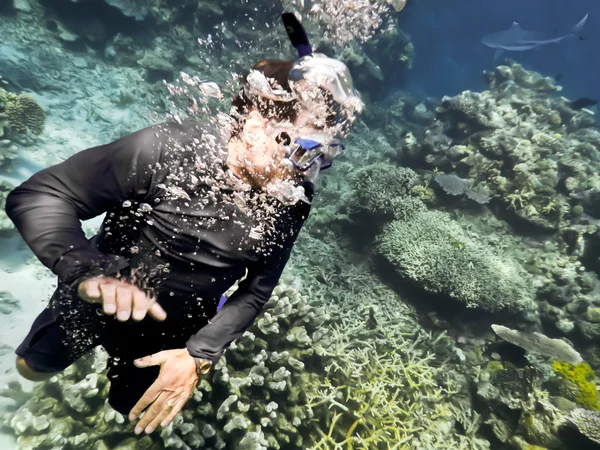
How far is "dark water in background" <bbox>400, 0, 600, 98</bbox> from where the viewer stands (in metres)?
49.0

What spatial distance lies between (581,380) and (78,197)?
6787 millimetres

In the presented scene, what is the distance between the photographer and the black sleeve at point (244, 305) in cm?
182

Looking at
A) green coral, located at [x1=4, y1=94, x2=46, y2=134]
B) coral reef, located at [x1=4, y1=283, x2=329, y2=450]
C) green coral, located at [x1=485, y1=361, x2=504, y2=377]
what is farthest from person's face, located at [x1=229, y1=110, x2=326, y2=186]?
green coral, located at [x1=4, y1=94, x2=46, y2=134]

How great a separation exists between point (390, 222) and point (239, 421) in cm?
513

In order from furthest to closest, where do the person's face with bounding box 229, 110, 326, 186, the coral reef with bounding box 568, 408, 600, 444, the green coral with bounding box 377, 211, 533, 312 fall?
the green coral with bounding box 377, 211, 533, 312, the coral reef with bounding box 568, 408, 600, 444, the person's face with bounding box 229, 110, 326, 186

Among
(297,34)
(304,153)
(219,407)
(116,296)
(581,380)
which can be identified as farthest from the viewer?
(581,380)


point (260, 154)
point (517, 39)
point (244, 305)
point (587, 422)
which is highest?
point (517, 39)

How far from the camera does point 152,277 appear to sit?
1.71 metres

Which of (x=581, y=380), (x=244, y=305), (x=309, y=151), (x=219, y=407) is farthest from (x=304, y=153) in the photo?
(x=581, y=380)

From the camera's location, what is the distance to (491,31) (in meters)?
52.2

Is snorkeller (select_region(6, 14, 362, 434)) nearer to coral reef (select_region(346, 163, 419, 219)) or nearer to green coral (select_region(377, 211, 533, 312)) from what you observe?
green coral (select_region(377, 211, 533, 312))

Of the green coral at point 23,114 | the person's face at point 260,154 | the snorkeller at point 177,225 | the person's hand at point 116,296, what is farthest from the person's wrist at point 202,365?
the green coral at point 23,114

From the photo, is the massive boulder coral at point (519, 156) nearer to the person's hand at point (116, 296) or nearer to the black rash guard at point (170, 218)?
the black rash guard at point (170, 218)

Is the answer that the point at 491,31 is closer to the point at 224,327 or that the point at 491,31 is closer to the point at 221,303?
the point at 221,303
